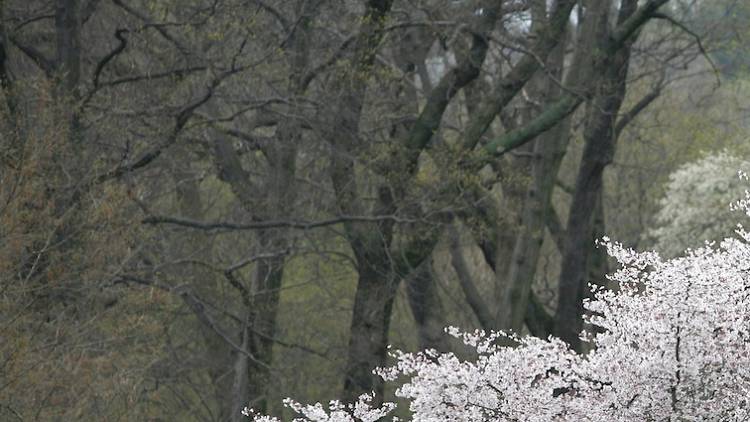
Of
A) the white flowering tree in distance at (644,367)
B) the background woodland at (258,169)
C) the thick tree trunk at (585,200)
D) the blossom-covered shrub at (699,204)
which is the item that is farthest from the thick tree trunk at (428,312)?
the white flowering tree in distance at (644,367)

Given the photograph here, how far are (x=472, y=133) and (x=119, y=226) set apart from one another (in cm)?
437

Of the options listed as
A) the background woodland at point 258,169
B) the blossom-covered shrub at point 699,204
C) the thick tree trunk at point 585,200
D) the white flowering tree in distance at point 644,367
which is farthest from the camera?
the blossom-covered shrub at point 699,204

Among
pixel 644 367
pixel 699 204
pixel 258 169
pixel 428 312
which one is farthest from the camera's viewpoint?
pixel 699 204

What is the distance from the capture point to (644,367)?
7965 mm

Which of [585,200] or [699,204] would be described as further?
[699,204]

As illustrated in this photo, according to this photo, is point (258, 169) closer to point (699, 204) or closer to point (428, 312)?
point (428, 312)

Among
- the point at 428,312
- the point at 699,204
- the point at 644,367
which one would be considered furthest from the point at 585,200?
the point at 644,367

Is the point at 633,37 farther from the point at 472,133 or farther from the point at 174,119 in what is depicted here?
the point at 174,119

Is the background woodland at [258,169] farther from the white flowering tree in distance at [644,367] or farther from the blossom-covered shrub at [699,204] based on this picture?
the blossom-covered shrub at [699,204]

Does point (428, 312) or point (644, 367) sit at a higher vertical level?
point (428, 312)

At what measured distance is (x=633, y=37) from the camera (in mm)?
17188

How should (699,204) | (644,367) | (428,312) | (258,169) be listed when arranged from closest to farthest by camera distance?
1. (644,367)
2. (258,169)
3. (428,312)
4. (699,204)

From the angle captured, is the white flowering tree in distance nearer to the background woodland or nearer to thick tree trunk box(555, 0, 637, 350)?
the background woodland

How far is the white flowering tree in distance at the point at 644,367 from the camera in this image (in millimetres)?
7926
